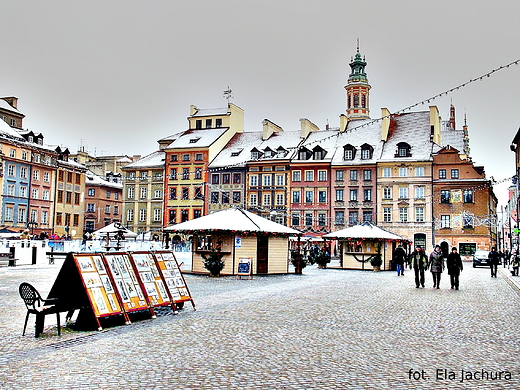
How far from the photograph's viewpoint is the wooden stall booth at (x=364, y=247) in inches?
1526

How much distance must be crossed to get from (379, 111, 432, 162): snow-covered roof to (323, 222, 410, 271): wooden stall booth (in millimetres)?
24390

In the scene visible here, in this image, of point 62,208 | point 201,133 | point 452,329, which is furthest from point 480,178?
point 452,329

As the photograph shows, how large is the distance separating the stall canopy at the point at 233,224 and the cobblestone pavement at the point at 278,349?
11151 millimetres

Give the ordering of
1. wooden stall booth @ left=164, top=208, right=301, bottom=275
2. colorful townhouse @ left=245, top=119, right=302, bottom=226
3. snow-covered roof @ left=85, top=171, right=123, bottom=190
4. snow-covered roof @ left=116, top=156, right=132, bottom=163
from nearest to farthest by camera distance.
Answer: wooden stall booth @ left=164, top=208, right=301, bottom=275
colorful townhouse @ left=245, top=119, right=302, bottom=226
snow-covered roof @ left=85, top=171, right=123, bottom=190
snow-covered roof @ left=116, top=156, right=132, bottom=163

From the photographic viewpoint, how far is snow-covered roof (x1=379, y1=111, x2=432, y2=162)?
6262 cm

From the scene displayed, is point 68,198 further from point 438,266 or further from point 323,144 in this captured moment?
point 438,266

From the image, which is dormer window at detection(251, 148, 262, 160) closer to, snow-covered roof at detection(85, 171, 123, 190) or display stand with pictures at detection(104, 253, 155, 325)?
snow-covered roof at detection(85, 171, 123, 190)

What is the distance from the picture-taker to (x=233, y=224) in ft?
92.6

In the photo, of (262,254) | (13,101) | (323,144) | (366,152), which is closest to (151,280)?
(262,254)

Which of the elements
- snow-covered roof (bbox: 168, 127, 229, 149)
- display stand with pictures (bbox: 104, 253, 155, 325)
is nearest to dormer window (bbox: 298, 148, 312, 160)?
snow-covered roof (bbox: 168, 127, 229, 149)

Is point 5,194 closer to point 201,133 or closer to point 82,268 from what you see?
point 201,133

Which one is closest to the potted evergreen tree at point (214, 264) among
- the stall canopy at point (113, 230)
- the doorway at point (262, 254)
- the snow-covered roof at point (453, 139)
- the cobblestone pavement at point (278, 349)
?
the doorway at point (262, 254)

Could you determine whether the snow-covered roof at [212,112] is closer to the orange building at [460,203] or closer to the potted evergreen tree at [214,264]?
→ the orange building at [460,203]

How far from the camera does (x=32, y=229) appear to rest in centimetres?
6091
